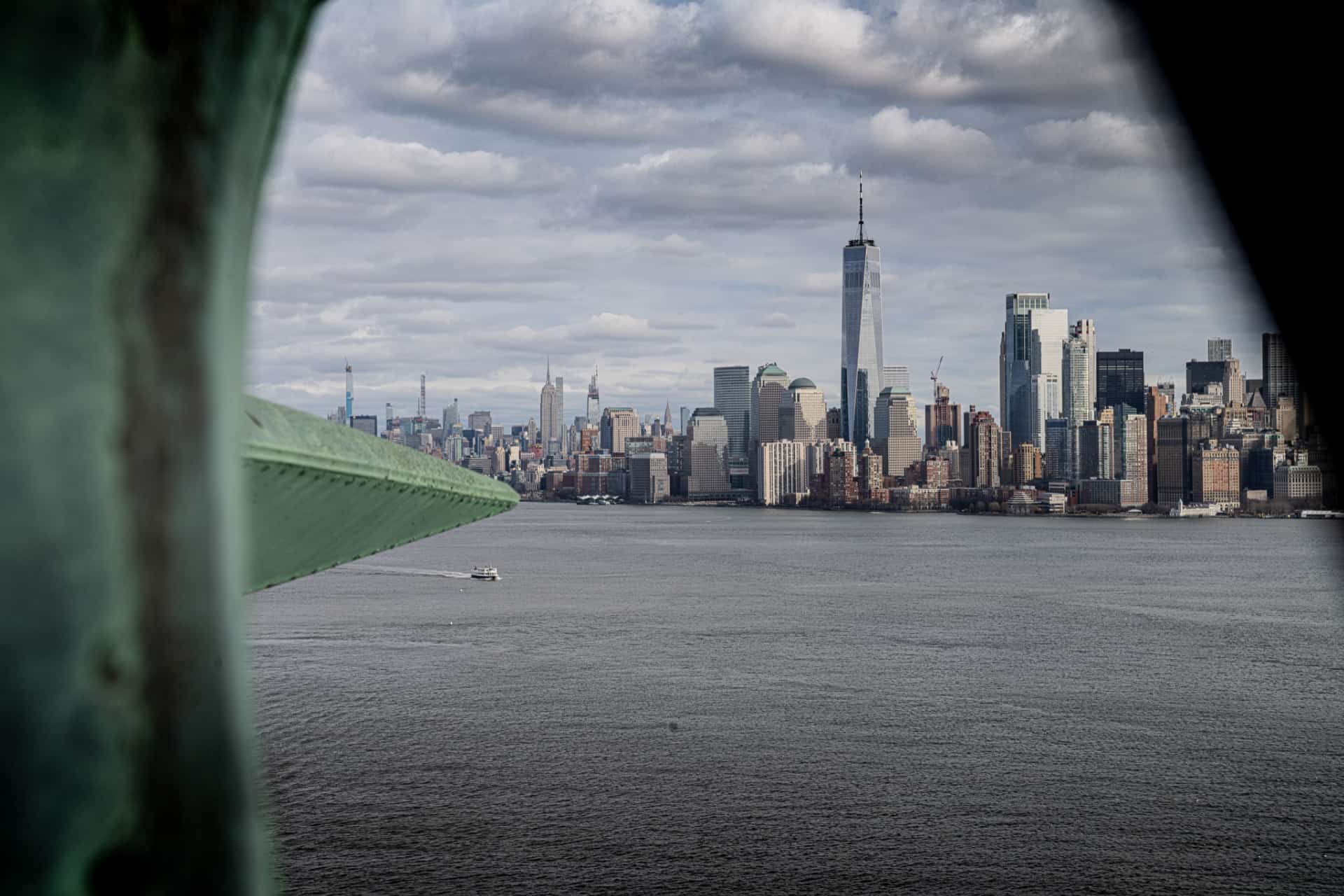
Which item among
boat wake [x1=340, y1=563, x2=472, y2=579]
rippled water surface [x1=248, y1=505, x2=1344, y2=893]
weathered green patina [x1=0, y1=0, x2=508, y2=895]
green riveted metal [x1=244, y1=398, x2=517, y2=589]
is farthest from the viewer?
boat wake [x1=340, y1=563, x2=472, y2=579]

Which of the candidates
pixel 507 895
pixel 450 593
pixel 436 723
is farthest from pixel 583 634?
pixel 507 895

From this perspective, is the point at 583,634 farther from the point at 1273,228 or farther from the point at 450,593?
the point at 1273,228

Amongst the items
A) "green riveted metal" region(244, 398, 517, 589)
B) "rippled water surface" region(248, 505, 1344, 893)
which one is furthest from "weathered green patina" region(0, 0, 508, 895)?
"rippled water surface" region(248, 505, 1344, 893)

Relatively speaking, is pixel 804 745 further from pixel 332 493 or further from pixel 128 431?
pixel 128 431

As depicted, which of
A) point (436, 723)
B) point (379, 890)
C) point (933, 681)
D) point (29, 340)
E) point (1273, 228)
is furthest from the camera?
point (933, 681)

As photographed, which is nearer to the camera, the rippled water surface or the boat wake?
the rippled water surface

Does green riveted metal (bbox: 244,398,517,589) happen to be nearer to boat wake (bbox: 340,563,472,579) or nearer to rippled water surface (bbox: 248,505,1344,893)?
rippled water surface (bbox: 248,505,1344,893)

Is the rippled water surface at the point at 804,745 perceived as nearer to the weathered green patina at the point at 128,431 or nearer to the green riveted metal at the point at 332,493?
the green riveted metal at the point at 332,493
